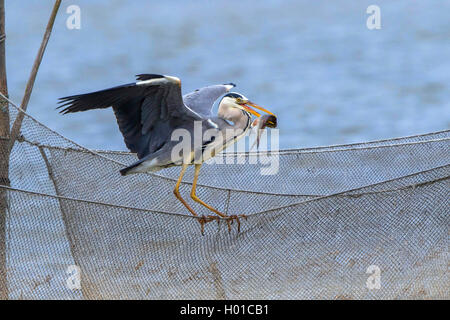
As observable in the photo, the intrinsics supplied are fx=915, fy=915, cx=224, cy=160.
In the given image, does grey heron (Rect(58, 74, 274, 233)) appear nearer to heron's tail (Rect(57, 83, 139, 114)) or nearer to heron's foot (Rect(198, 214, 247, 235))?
heron's tail (Rect(57, 83, 139, 114))

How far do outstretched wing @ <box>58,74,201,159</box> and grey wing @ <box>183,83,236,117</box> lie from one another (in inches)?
8.7

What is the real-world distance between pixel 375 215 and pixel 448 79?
777cm

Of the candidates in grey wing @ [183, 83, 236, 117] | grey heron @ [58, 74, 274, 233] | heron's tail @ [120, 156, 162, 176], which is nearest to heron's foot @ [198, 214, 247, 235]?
grey heron @ [58, 74, 274, 233]

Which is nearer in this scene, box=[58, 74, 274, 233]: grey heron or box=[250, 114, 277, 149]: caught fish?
box=[58, 74, 274, 233]: grey heron

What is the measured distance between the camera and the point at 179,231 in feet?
15.5

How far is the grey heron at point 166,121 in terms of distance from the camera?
5.06 m

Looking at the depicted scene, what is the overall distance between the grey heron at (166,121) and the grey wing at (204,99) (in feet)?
0.04

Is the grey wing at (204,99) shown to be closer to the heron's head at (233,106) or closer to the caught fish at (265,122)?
the heron's head at (233,106)

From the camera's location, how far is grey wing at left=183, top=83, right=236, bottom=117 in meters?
5.45

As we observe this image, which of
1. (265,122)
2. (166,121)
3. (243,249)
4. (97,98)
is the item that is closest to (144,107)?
(166,121)

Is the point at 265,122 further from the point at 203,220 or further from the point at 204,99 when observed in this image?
the point at 203,220

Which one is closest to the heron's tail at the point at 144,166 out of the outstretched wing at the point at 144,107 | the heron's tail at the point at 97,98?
the outstretched wing at the point at 144,107

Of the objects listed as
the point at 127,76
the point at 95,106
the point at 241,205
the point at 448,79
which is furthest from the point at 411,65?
the point at 95,106

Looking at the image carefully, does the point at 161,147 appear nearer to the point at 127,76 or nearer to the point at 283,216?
the point at 283,216
